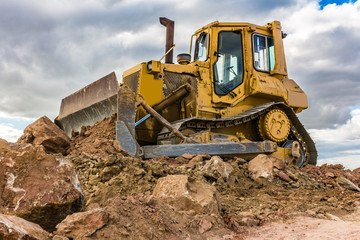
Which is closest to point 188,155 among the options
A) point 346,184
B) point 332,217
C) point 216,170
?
point 216,170

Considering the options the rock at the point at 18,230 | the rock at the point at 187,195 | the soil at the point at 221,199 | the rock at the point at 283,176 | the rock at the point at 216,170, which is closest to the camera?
the rock at the point at 18,230

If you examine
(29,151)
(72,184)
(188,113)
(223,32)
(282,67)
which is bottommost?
(72,184)

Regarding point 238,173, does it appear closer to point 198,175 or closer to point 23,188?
point 198,175

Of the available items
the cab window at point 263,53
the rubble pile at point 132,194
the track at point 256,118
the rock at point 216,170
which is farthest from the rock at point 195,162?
the cab window at point 263,53

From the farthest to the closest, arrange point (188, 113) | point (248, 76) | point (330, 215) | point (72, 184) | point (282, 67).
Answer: point (282, 67), point (248, 76), point (188, 113), point (330, 215), point (72, 184)

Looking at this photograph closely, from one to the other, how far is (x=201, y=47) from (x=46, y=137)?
408cm

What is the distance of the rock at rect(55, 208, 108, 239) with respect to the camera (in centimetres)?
256

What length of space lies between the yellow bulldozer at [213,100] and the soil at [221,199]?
0.54 m

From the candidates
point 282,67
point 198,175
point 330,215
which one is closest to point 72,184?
point 198,175

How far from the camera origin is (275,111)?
7949 mm

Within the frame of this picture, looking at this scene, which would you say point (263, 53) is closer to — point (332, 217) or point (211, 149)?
point (211, 149)

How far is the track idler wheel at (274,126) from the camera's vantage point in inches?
307

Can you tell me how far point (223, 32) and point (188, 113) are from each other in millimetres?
2091

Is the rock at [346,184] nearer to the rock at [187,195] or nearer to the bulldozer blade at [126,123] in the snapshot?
the bulldozer blade at [126,123]
